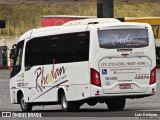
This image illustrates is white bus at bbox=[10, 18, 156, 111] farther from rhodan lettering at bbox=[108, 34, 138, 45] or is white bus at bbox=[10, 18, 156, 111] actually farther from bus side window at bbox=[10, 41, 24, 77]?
bus side window at bbox=[10, 41, 24, 77]

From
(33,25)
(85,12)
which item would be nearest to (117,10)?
(85,12)

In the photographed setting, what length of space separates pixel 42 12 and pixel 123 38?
66888 mm

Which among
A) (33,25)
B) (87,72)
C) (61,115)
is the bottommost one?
(61,115)

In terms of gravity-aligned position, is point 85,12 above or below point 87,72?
above

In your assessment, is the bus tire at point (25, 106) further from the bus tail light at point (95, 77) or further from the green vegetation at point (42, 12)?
the green vegetation at point (42, 12)

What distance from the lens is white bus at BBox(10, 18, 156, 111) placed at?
68.9 feet

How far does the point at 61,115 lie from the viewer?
20.7 meters

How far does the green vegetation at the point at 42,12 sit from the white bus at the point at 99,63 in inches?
2297

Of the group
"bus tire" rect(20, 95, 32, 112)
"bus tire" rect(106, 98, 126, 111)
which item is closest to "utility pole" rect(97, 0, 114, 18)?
"bus tire" rect(20, 95, 32, 112)

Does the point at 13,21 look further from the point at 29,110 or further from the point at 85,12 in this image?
the point at 29,110

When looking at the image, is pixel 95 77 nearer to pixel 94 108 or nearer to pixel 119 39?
pixel 119 39

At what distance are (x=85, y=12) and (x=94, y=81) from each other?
64.8 metres

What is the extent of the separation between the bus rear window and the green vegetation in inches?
2346

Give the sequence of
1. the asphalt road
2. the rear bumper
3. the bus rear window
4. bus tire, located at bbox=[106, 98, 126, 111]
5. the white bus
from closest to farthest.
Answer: the asphalt road → the rear bumper → the white bus → the bus rear window → bus tire, located at bbox=[106, 98, 126, 111]
